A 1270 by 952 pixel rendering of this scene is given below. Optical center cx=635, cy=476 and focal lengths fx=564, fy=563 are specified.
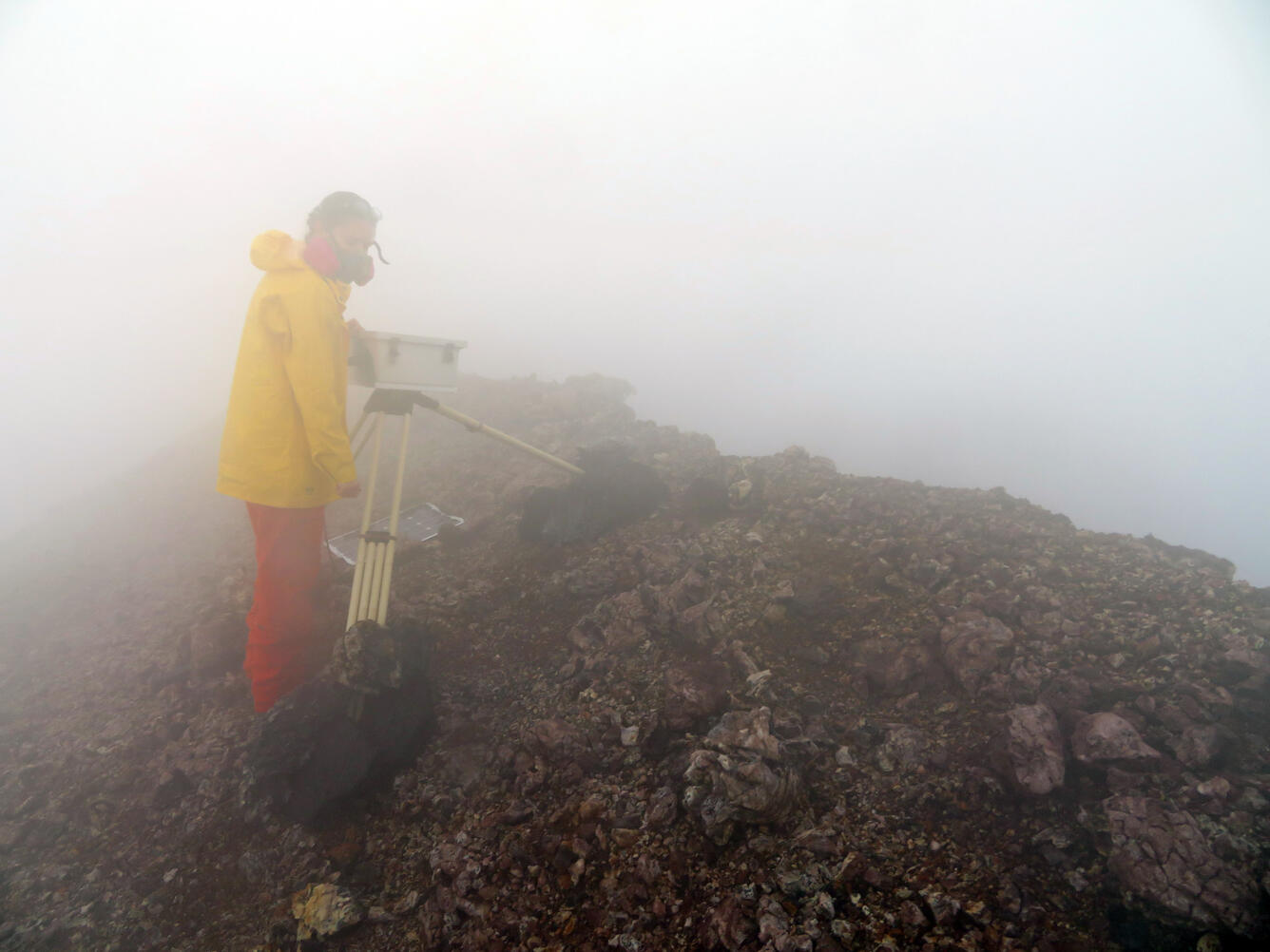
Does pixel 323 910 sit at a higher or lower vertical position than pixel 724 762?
lower

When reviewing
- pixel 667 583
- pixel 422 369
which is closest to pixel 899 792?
pixel 667 583

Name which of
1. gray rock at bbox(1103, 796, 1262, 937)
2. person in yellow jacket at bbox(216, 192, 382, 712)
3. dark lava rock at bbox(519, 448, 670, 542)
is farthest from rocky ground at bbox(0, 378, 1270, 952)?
person in yellow jacket at bbox(216, 192, 382, 712)

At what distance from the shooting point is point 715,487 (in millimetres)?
5598

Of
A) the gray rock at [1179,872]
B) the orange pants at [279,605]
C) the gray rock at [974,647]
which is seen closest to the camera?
the gray rock at [1179,872]

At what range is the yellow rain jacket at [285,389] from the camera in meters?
3.39

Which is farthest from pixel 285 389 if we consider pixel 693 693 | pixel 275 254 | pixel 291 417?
pixel 693 693

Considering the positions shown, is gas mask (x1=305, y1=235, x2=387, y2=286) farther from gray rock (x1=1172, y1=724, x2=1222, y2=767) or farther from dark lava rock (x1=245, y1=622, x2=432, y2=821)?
gray rock (x1=1172, y1=724, x2=1222, y2=767)

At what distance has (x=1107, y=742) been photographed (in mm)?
2525

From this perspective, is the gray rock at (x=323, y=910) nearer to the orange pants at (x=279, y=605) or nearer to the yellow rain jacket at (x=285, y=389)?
the orange pants at (x=279, y=605)

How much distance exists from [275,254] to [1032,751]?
4.89 meters

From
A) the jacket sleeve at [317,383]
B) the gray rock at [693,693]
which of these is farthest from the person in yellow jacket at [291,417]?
the gray rock at [693,693]

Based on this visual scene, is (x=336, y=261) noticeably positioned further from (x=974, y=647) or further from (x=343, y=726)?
(x=974, y=647)

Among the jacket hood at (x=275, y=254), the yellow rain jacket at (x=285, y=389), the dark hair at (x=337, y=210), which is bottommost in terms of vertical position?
the yellow rain jacket at (x=285, y=389)

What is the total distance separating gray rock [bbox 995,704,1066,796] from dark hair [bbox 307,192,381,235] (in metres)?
4.75
